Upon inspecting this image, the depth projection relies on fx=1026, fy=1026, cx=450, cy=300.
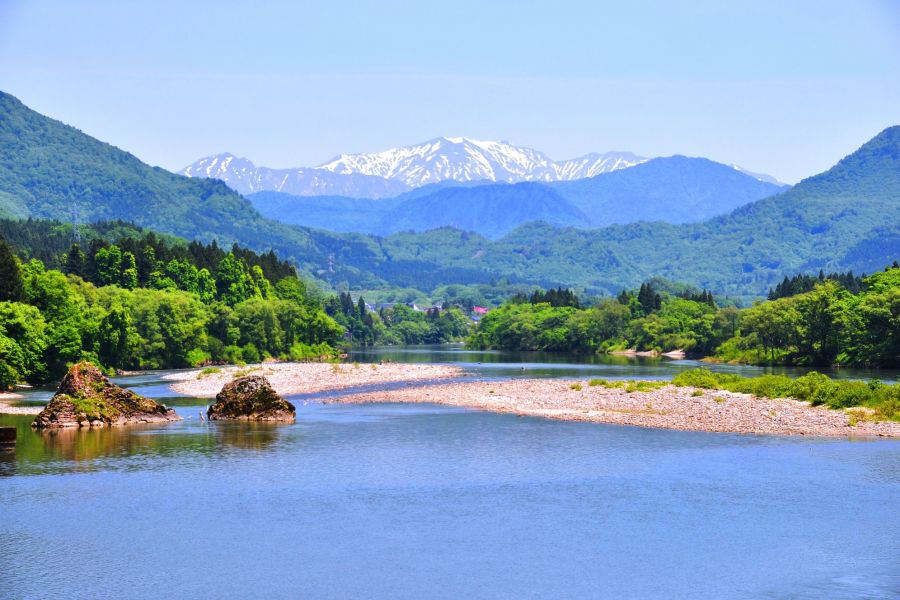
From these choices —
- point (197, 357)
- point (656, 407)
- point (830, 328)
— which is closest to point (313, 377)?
point (197, 357)

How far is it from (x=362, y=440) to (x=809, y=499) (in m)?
29.8

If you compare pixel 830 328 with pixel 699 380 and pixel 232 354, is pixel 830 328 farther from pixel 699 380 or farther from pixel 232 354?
pixel 232 354

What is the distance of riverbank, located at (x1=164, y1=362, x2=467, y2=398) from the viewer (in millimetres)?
107625

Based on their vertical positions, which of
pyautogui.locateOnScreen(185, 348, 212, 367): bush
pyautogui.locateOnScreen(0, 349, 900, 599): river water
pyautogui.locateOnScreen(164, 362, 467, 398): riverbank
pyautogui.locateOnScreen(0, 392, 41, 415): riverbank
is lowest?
pyautogui.locateOnScreen(0, 349, 900, 599): river water

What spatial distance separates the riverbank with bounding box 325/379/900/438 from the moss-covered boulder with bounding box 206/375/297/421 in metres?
16.5

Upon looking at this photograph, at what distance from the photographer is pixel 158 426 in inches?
2896

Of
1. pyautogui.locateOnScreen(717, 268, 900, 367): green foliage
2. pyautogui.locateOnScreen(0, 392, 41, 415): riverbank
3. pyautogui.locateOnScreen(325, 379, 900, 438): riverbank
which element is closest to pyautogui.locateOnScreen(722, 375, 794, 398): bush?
pyautogui.locateOnScreen(325, 379, 900, 438): riverbank

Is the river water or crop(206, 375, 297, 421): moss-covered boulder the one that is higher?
crop(206, 375, 297, 421): moss-covered boulder

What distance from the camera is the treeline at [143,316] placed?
350 feet

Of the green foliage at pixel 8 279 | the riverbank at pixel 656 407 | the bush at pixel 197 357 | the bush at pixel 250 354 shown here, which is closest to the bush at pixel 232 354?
the bush at pixel 250 354

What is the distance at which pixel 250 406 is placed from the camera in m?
79.0

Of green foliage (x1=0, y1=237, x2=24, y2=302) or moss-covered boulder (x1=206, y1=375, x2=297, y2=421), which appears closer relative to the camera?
moss-covered boulder (x1=206, y1=375, x2=297, y2=421)

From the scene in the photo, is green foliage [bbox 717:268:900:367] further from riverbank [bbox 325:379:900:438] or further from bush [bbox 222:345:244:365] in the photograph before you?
bush [bbox 222:345:244:365]

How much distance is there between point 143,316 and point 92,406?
71063mm
